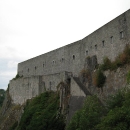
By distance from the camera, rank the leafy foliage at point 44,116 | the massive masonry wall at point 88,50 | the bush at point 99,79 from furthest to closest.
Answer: the massive masonry wall at point 88,50 → the leafy foliage at point 44,116 → the bush at point 99,79

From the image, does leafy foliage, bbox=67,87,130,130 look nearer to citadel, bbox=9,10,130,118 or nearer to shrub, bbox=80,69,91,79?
citadel, bbox=9,10,130,118

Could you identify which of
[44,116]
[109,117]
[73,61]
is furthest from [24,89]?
[109,117]

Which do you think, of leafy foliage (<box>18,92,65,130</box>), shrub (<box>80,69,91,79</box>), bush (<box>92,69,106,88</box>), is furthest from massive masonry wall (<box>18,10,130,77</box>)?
leafy foliage (<box>18,92,65,130</box>)

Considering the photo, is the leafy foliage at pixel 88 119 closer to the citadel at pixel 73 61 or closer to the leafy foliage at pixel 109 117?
the leafy foliage at pixel 109 117

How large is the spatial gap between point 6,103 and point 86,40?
18.3 m

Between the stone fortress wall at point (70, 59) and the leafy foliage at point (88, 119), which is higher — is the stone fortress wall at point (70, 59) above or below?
above

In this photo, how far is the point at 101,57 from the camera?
17.6 meters

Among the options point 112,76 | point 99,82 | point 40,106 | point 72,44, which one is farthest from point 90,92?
point 72,44

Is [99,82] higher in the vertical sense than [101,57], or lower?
lower

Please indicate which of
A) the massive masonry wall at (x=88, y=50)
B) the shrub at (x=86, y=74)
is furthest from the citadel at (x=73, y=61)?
the shrub at (x=86, y=74)

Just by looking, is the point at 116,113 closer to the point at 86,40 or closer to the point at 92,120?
the point at 92,120

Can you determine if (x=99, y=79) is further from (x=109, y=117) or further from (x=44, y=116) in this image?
(x=109, y=117)

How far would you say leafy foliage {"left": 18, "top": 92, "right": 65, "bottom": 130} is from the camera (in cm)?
1500

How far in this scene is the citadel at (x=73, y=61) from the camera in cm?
1523
